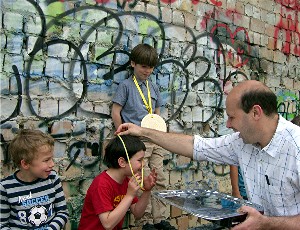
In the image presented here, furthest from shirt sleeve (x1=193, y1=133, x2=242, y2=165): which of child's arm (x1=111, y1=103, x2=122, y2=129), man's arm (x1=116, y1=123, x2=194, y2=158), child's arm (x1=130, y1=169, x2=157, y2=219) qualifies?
child's arm (x1=111, y1=103, x2=122, y2=129)

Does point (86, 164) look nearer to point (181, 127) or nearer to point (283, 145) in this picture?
point (181, 127)

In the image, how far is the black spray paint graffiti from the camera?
3463mm

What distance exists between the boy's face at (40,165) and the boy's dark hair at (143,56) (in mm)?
1445

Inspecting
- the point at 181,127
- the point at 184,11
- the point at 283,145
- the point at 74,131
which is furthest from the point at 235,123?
the point at 184,11

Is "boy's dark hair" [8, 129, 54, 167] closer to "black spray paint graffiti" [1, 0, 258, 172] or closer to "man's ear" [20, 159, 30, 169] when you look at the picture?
"man's ear" [20, 159, 30, 169]

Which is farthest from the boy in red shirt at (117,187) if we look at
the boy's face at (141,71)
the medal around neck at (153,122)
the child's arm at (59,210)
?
the boy's face at (141,71)

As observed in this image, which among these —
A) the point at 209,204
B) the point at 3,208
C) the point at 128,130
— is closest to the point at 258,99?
the point at 209,204

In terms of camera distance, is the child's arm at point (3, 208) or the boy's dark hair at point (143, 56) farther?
the boy's dark hair at point (143, 56)

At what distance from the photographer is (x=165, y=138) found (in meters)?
3.17

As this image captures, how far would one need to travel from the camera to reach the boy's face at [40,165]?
2748 millimetres

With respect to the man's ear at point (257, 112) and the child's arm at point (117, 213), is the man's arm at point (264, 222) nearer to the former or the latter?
the man's ear at point (257, 112)

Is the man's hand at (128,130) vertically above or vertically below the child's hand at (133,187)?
above

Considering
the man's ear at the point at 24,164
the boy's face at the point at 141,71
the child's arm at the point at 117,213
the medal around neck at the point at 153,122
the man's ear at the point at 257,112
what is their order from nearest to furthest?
the man's ear at the point at 257,112 < the man's ear at the point at 24,164 < the child's arm at the point at 117,213 < the medal around neck at the point at 153,122 < the boy's face at the point at 141,71

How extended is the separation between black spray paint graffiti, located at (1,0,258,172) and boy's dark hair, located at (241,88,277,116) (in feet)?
5.30
